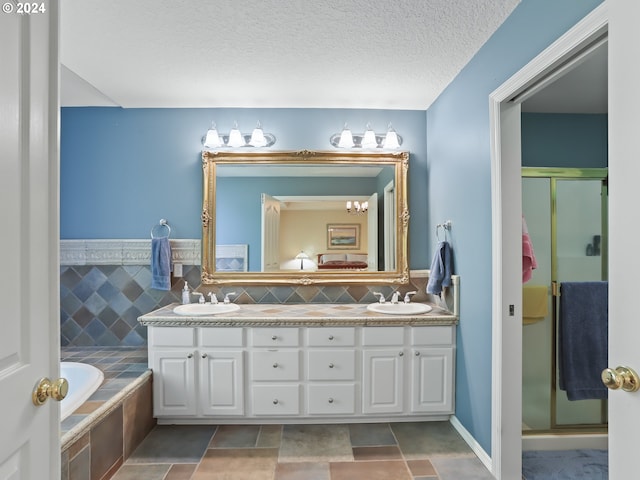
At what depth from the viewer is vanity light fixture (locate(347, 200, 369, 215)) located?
3.09 meters

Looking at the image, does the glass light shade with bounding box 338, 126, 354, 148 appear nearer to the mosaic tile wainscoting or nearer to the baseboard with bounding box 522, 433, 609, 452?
the mosaic tile wainscoting

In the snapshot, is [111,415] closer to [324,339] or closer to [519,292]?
[324,339]

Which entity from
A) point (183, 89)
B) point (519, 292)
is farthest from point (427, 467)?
point (183, 89)

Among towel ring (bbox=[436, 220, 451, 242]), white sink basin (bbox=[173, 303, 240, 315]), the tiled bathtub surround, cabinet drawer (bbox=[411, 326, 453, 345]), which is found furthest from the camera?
white sink basin (bbox=[173, 303, 240, 315])

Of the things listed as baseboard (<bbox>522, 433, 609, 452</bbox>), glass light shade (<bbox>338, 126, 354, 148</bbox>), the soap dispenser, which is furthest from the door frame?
the soap dispenser

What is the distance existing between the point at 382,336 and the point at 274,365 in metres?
0.78

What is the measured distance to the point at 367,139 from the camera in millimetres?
3012

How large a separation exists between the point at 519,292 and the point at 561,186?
102 centimetres

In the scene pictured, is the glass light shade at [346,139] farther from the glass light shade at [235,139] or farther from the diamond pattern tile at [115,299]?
the diamond pattern tile at [115,299]

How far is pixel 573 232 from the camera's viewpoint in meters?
2.53

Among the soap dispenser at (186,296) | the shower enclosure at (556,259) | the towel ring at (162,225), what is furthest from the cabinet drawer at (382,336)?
the towel ring at (162,225)

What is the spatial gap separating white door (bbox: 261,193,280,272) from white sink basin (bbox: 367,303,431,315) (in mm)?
877

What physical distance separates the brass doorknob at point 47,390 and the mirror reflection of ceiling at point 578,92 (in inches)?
109
